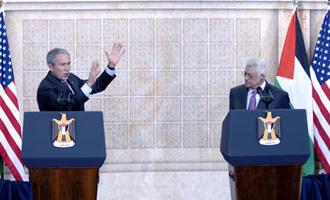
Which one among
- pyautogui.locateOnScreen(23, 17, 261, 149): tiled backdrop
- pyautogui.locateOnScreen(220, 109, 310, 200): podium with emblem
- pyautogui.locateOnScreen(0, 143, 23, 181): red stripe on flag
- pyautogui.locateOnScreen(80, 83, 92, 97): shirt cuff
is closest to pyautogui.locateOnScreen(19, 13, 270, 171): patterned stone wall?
pyautogui.locateOnScreen(23, 17, 261, 149): tiled backdrop

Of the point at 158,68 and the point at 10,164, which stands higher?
the point at 158,68

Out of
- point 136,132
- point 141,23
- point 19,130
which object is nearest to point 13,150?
point 19,130

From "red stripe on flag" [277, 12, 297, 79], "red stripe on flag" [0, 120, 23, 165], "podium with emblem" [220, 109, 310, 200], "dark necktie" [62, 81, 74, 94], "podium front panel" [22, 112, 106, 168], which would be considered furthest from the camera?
"red stripe on flag" [277, 12, 297, 79]

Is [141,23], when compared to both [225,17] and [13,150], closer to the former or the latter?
[225,17]

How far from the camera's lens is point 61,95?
6.26 metres

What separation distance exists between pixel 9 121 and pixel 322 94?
2.78 meters

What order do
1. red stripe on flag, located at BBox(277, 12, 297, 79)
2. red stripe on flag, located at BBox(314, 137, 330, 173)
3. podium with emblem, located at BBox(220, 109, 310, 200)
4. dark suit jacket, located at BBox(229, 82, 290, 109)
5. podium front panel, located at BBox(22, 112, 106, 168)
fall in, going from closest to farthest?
podium front panel, located at BBox(22, 112, 106, 168) < podium with emblem, located at BBox(220, 109, 310, 200) < dark suit jacket, located at BBox(229, 82, 290, 109) < red stripe on flag, located at BBox(314, 137, 330, 173) < red stripe on flag, located at BBox(277, 12, 297, 79)

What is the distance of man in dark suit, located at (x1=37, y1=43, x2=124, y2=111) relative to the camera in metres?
6.32

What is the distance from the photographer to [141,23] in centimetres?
802

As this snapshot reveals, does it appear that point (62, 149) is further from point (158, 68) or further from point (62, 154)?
point (158, 68)

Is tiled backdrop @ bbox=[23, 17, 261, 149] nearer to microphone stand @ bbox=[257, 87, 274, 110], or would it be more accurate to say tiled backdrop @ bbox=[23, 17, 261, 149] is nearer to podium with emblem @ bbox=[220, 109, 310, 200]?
microphone stand @ bbox=[257, 87, 274, 110]

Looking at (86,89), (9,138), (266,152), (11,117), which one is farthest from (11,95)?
(266,152)

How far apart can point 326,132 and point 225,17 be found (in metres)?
1.40

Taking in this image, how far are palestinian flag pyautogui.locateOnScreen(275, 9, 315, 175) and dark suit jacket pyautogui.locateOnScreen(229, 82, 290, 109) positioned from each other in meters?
1.24
